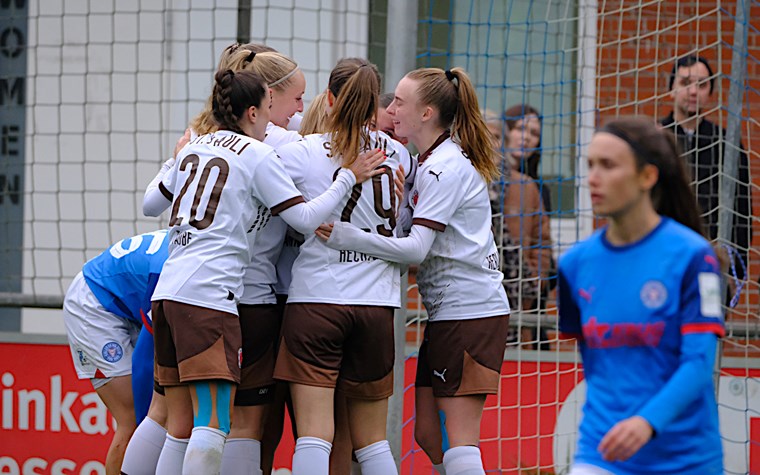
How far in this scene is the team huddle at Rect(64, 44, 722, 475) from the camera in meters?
3.73

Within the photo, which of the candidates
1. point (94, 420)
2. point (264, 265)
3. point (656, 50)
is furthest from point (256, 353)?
point (656, 50)

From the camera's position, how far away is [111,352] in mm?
4684

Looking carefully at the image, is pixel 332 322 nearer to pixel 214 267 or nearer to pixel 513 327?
pixel 214 267

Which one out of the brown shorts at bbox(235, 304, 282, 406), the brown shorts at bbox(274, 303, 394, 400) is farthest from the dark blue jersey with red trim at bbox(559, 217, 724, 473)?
the brown shorts at bbox(235, 304, 282, 406)

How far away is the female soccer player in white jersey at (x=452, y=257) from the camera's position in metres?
3.94

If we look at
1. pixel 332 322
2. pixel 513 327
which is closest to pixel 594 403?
pixel 332 322

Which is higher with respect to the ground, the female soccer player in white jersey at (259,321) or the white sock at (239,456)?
the female soccer player in white jersey at (259,321)

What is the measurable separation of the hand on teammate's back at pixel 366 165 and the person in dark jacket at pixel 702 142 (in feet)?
7.34

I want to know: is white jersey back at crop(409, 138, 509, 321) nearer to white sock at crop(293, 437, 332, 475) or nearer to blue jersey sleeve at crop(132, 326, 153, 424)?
white sock at crop(293, 437, 332, 475)

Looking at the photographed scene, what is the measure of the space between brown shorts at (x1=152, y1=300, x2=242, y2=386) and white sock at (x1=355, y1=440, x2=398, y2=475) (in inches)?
21.8

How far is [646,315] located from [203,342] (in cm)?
160

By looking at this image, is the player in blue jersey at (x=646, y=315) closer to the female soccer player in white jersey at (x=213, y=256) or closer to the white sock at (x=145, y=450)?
the female soccer player in white jersey at (x=213, y=256)

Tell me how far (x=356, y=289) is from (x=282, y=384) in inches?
22.1

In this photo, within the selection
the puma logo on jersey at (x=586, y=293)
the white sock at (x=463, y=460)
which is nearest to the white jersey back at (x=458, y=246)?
the white sock at (x=463, y=460)
